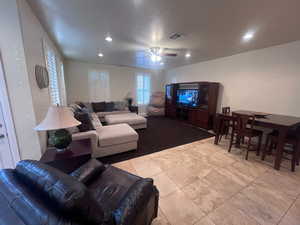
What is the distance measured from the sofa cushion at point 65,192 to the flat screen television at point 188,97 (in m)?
4.65

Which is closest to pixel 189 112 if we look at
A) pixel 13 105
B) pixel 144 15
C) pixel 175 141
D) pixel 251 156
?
pixel 175 141

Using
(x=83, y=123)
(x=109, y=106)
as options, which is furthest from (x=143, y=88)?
(x=83, y=123)

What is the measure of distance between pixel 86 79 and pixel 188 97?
176 inches

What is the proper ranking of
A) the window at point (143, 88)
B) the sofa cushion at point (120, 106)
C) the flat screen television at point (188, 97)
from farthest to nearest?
1. the window at point (143, 88)
2. the sofa cushion at point (120, 106)
3. the flat screen television at point (188, 97)

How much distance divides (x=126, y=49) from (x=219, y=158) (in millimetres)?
3552

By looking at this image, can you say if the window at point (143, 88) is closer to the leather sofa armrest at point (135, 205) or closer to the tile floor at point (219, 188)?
the tile floor at point (219, 188)

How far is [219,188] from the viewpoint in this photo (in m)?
1.86

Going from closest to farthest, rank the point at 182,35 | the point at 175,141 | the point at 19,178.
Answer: the point at 19,178, the point at 182,35, the point at 175,141

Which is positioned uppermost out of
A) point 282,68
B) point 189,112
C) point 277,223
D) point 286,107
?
point 282,68

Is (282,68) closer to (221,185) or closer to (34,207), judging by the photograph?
(221,185)

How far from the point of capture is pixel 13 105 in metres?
1.53

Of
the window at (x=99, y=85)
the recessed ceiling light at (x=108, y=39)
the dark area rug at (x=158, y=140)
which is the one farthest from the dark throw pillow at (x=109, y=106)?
the recessed ceiling light at (x=108, y=39)

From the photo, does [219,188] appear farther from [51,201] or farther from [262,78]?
[262,78]

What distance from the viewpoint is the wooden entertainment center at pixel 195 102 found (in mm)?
4395
